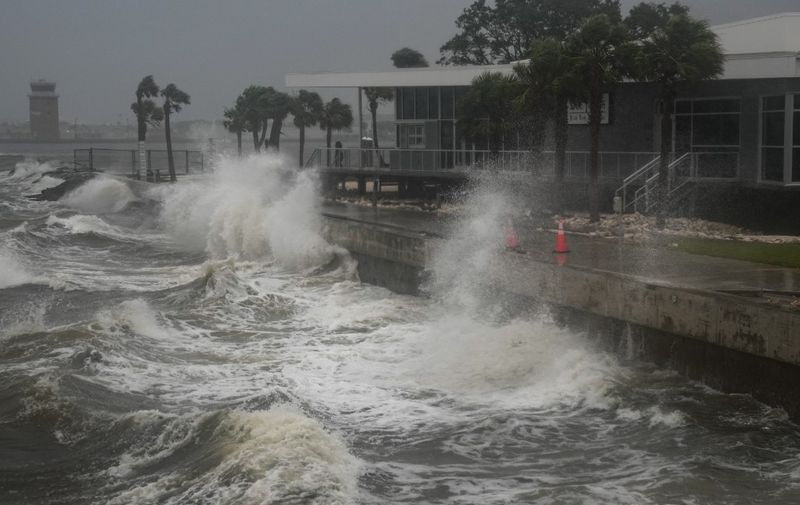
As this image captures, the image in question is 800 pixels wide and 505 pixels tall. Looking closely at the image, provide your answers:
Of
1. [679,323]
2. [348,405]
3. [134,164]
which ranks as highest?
[134,164]

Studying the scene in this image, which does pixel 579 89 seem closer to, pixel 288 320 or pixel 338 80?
pixel 288 320

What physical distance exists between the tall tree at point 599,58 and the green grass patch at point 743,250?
4.15 metres

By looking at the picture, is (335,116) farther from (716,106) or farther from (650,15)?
(716,106)

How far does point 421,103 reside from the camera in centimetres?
3619

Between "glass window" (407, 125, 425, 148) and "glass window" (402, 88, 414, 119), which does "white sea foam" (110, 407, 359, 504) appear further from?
"glass window" (402, 88, 414, 119)

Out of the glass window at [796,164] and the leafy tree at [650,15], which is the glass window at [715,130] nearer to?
the glass window at [796,164]

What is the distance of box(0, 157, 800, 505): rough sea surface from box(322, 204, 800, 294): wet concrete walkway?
3.77ft

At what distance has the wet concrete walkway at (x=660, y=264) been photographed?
14625mm

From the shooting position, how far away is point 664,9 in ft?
194

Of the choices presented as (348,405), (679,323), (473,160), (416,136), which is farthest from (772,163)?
(416,136)

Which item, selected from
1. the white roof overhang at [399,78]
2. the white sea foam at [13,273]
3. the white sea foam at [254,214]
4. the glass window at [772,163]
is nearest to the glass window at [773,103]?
the glass window at [772,163]

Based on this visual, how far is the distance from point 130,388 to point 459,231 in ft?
32.5

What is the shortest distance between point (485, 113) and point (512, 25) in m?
34.8

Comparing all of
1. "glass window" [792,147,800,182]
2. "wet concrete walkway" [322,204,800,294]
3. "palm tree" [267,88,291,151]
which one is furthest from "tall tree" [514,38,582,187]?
"palm tree" [267,88,291,151]
